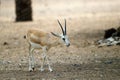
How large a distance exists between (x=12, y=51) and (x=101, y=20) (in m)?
8.69

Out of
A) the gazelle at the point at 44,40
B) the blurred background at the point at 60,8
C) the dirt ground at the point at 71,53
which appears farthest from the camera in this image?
the blurred background at the point at 60,8

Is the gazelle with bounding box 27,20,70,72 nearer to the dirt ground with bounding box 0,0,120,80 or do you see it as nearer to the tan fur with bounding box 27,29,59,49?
the tan fur with bounding box 27,29,59,49

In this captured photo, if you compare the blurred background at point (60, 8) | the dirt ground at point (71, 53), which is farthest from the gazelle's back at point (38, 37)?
the blurred background at point (60, 8)

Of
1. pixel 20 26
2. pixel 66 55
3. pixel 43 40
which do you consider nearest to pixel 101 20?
pixel 20 26

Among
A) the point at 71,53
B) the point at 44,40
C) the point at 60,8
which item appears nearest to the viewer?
the point at 44,40

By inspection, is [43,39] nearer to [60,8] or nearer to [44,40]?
[44,40]

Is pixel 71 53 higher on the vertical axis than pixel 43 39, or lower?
lower

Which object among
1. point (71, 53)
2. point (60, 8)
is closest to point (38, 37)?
point (71, 53)

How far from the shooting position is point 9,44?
55.8 feet

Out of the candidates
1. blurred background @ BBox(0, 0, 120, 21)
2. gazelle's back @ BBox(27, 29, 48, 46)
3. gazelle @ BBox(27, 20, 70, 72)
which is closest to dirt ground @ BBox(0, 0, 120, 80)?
blurred background @ BBox(0, 0, 120, 21)

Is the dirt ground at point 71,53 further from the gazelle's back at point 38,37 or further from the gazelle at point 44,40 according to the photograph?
the gazelle's back at point 38,37

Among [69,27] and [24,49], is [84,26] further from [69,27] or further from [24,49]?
[24,49]

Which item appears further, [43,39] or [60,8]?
[60,8]

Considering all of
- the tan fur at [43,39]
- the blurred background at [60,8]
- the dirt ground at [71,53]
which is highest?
the blurred background at [60,8]
